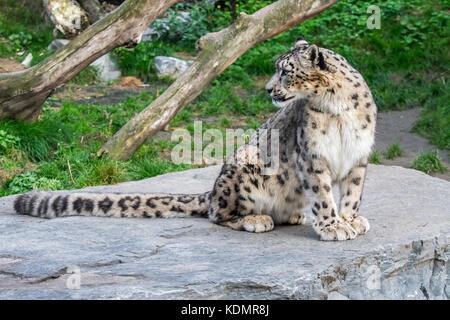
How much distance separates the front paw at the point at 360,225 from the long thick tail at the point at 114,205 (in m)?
1.18

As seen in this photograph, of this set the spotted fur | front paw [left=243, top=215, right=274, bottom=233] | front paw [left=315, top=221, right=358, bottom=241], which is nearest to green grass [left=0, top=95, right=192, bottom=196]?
the spotted fur

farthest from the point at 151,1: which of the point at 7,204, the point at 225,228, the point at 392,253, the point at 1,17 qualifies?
the point at 1,17

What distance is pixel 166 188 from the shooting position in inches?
239

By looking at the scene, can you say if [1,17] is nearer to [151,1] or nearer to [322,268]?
[151,1]

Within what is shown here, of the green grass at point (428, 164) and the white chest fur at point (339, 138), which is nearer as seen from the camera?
the white chest fur at point (339, 138)

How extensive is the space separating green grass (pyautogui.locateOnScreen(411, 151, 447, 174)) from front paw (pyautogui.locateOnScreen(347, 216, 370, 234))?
398 cm

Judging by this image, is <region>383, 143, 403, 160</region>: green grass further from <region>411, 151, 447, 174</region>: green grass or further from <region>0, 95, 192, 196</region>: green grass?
<region>0, 95, 192, 196</region>: green grass

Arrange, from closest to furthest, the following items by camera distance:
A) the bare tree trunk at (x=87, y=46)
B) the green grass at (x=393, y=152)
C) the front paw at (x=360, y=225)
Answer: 1. the front paw at (x=360, y=225)
2. the bare tree trunk at (x=87, y=46)
3. the green grass at (x=393, y=152)

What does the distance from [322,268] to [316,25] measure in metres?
9.89

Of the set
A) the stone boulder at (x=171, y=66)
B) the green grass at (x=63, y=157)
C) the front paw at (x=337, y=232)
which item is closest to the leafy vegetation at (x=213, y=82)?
the green grass at (x=63, y=157)

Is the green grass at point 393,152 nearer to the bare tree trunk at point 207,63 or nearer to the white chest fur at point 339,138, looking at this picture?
the bare tree trunk at point 207,63

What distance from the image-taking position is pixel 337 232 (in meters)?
4.43

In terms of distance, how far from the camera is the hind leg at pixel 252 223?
477cm

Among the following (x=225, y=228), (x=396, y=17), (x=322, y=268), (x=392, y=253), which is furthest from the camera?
(x=396, y=17)
